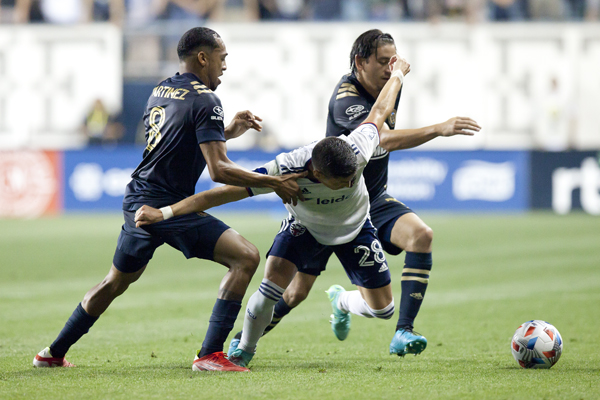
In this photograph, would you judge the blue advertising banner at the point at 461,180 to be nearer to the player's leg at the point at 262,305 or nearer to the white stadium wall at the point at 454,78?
the white stadium wall at the point at 454,78

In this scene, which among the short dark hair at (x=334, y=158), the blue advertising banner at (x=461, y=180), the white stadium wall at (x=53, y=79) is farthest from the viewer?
the white stadium wall at (x=53, y=79)

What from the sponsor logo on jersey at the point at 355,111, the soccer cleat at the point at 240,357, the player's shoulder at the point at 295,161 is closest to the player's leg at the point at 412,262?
the sponsor logo on jersey at the point at 355,111

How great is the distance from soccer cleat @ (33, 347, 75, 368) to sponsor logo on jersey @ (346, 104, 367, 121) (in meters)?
2.58

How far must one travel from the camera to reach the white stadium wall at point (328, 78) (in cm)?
2250

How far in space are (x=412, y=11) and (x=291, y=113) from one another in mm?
4491

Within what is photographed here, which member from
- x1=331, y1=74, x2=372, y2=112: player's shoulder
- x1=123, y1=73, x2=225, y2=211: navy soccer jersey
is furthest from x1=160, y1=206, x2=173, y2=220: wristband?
x1=331, y1=74, x2=372, y2=112: player's shoulder

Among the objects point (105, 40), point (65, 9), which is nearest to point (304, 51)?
point (105, 40)

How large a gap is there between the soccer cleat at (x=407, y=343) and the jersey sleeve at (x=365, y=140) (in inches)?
47.9

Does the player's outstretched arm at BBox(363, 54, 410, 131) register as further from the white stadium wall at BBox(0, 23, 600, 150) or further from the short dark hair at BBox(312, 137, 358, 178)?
the white stadium wall at BBox(0, 23, 600, 150)

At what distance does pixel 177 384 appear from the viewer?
15.3 feet

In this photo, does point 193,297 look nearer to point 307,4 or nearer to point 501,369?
point 501,369

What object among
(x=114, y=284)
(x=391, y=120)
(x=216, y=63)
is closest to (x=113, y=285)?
(x=114, y=284)

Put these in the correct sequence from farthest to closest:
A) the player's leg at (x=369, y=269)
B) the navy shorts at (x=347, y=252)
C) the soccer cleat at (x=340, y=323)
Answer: the soccer cleat at (x=340, y=323)
the player's leg at (x=369, y=269)
the navy shorts at (x=347, y=252)

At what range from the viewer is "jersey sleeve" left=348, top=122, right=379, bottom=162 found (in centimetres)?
517
